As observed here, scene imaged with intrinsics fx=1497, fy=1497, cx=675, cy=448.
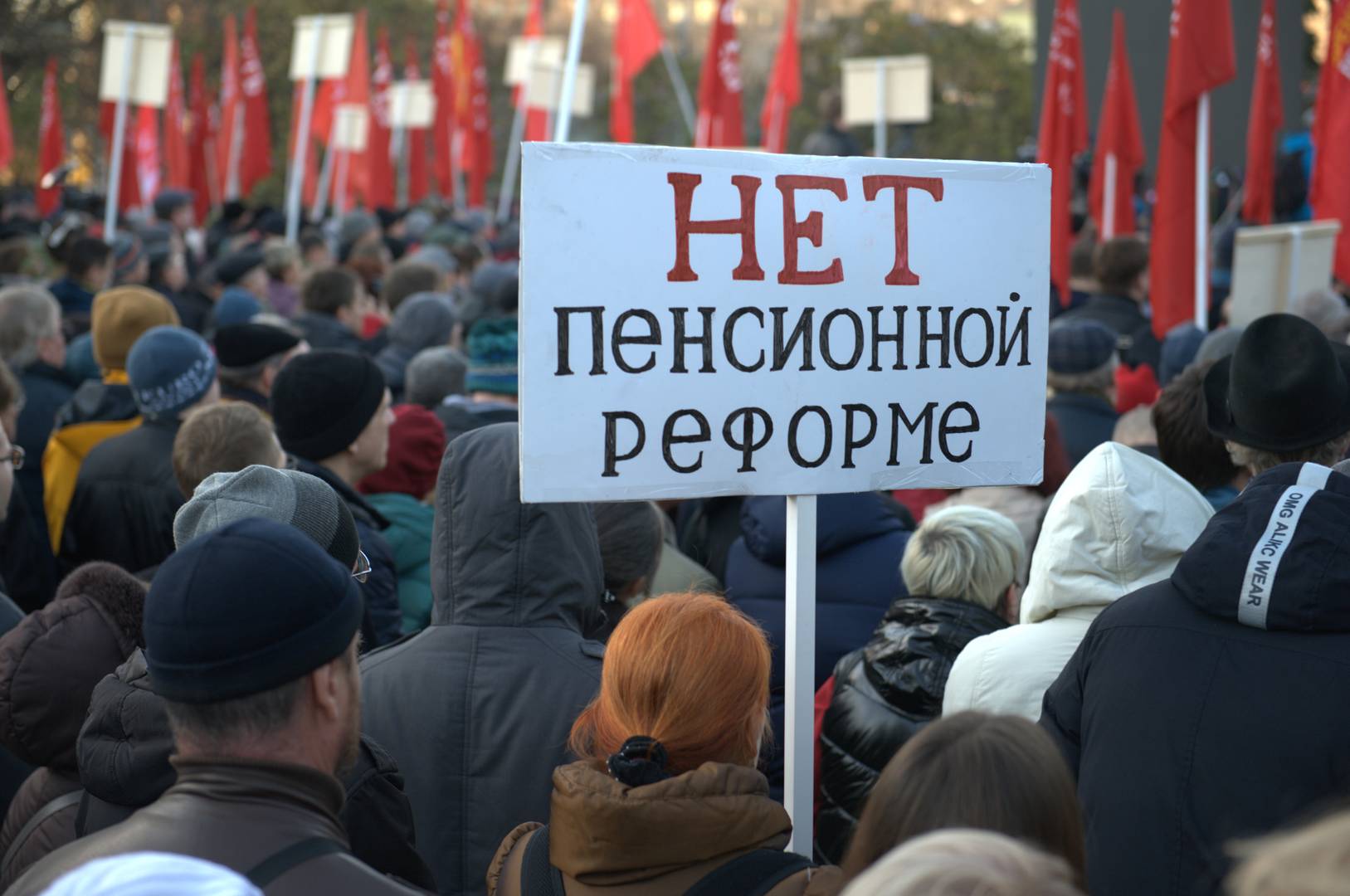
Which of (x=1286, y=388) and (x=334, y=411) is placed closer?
(x=1286, y=388)

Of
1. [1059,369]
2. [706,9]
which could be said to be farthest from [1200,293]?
[706,9]

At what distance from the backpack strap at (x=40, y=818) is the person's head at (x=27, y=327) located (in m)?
3.63

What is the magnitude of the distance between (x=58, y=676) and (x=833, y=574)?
184 cm

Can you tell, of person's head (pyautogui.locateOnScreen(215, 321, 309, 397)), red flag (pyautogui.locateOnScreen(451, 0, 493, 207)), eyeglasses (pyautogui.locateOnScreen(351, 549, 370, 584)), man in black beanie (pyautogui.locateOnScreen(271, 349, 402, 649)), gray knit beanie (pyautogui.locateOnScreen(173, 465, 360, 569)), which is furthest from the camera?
red flag (pyautogui.locateOnScreen(451, 0, 493, 207))

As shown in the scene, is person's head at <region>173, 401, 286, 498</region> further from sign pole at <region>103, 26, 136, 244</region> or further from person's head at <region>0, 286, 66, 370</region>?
sign pole at <region>103, 26, 136, 244</region>

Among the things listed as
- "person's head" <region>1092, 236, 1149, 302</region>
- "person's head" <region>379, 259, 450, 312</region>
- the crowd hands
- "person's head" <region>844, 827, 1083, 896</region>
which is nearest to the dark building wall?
"person's head" <region>1092, 236, 1149, 302</region>

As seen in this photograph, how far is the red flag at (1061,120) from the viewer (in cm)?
963

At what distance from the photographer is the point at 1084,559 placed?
9.21ft

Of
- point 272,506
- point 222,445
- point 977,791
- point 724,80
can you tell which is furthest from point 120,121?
point 977,791

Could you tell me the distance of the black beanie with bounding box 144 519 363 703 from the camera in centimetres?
183

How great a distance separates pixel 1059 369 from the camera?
5.43m

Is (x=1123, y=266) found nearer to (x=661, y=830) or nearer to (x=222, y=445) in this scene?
(x=222, y=445)

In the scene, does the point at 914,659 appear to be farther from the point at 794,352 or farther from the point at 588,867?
the point at 588,867

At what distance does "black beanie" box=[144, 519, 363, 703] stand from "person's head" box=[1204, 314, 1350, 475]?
2.11 m
